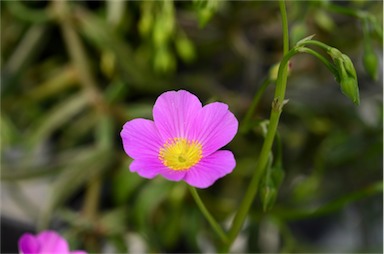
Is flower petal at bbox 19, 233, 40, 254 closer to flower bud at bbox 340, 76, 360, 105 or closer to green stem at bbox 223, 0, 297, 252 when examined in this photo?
green stem at bbox 223, 0, 297, 252

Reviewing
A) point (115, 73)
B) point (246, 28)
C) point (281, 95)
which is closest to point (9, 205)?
point (115, 73)

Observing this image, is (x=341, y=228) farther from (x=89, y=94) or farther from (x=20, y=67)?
(x=20, y=67)

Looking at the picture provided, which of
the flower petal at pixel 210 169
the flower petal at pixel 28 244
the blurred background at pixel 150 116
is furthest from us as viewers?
the blurred background at pixel 150 116

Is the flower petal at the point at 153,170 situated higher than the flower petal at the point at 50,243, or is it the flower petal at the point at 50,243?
the flower petal at the point at 153,170

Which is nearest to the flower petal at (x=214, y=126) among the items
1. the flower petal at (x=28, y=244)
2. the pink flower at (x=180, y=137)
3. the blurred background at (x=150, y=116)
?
the pink flower at (x=180, y=137)

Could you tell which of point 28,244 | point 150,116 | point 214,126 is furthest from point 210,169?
point 150,116

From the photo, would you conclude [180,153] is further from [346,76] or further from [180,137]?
[346,76]

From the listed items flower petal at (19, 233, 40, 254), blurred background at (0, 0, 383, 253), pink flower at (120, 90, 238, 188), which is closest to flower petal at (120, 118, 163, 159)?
pink flower at (120, 90, 238, 188)

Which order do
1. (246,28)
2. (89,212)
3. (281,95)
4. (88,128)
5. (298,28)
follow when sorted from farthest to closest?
(246,28)
(88,128)
(89,212)
(298,28)
(281,95)

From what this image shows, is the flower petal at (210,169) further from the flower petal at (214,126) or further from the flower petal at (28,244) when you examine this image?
the flower petal at (28,244)
